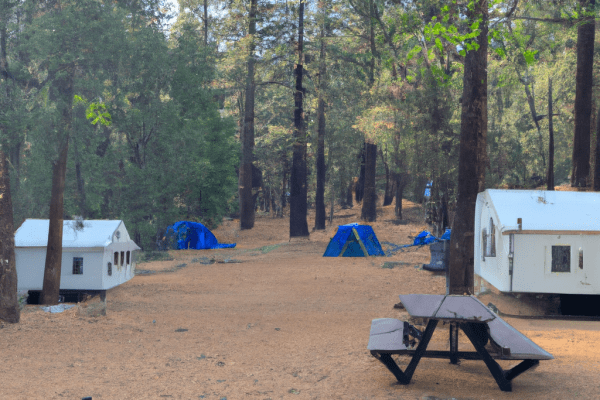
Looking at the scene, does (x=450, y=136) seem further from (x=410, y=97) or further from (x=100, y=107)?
(x=100, y=107)

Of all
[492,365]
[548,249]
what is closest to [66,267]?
[492,365]

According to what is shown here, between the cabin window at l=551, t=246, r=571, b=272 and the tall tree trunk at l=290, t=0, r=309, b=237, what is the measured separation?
1909cm

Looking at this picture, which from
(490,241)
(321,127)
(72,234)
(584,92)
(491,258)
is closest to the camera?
(491,258)

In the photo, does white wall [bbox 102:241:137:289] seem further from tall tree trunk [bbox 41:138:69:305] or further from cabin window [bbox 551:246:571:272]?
cabin window [bbox 551:246:571:272]

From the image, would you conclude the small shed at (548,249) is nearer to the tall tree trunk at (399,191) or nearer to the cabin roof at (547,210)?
the cabin roof at (547,210)

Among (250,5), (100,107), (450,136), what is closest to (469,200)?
(100,107)

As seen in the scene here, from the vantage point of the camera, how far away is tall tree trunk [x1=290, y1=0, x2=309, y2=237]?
29062 millimetres

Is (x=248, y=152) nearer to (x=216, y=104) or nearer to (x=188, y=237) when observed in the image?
(x=216, y=104)

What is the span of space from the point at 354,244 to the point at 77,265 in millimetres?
12358

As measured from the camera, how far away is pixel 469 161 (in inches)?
418

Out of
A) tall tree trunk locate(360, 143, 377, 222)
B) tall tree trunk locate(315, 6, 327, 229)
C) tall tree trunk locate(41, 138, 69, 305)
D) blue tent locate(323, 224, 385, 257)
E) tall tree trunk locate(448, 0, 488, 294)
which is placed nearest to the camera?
tall tree trunk locate(448, 0, 488, 294)

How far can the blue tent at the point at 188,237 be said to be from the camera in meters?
27.8

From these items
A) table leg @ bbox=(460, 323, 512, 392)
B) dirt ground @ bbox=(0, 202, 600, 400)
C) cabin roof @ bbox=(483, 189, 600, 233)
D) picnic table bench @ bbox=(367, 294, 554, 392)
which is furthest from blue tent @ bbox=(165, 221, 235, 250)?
table leg @ bbox=(460, 323, 512, 392)

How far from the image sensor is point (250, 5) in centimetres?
3122
